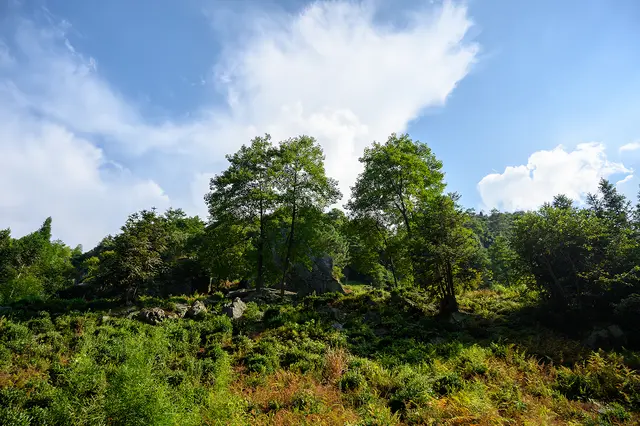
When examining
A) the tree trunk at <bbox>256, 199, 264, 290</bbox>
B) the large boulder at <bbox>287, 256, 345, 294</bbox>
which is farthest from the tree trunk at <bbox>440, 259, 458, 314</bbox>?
the large boulder at <bbox>287, 256, 345, 294</bbox>

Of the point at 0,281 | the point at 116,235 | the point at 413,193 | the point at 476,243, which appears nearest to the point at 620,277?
the point at 476,243

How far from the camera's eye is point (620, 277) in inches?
633

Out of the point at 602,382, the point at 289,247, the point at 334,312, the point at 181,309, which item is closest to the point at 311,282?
the point at 289,247

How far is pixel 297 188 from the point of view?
25250mm

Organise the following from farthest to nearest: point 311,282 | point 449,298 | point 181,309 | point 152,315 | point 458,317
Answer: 1. point 311,282
2. point 181,309
3. point 449,298
4. point 152,315
5. point 458,317

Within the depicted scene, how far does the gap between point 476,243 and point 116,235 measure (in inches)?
1069

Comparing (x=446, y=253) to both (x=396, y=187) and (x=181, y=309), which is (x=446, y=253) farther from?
(x=181, y=309)

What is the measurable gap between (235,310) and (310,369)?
28.8 feet

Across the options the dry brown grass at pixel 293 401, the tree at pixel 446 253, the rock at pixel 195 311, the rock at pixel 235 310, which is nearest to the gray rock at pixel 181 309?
the rock at pixel 195 311

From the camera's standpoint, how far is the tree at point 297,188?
25.1 metres

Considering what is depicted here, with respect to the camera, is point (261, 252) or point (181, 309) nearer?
point (181, 309)

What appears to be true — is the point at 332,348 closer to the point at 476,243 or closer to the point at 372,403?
the point at 372,403

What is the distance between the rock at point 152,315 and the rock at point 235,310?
3855mm

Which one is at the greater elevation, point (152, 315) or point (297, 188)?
point (297, 188)
